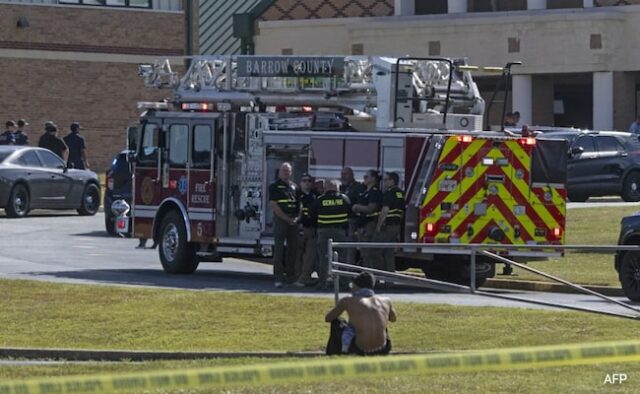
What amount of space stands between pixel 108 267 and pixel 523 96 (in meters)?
25.2

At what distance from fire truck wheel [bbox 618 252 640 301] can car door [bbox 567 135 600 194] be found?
14.0 m

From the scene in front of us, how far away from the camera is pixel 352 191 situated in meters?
22.2

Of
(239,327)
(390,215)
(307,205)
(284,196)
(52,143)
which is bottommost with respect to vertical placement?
(239,327)

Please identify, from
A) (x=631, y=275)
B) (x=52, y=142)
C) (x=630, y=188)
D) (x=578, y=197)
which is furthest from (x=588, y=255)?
(x=52, y=142)

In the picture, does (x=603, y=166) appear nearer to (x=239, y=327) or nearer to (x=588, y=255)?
(x=588, y=255)

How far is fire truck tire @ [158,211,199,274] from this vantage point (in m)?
24.0

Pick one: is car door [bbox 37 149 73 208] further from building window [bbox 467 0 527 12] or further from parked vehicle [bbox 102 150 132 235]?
building window [bbox 467 0 527 12]

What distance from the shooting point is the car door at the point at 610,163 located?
1356 inches

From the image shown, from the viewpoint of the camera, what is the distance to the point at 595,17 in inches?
1799

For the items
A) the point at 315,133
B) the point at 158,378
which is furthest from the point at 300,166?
the point at 158,378

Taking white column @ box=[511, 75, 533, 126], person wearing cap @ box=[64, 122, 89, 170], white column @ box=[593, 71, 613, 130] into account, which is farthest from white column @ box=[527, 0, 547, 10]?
person wearing cap @ box=[64, 122, 89, 170]

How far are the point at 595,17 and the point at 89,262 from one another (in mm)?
23614

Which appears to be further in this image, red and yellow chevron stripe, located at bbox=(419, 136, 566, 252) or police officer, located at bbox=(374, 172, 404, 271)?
red and yellow chevron stripe, located at bbox=(419, 136, 566, 252)

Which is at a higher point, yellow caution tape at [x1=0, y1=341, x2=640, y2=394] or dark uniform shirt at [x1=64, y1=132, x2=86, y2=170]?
dark uniform shirt at [x1=64, y1=132, x2=86, y2=170]
